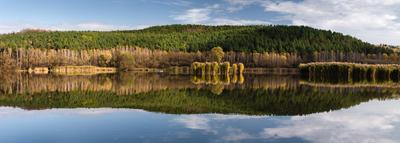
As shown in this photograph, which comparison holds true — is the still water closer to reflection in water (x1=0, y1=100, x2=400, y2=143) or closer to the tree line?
reflection in water (x1=0, y1=100, x2=400, y2=143)

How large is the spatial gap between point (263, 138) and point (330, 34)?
167809mm

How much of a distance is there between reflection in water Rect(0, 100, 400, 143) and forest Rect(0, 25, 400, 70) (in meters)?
117

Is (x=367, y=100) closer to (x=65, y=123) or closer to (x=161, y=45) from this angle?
(x=65, y=123)

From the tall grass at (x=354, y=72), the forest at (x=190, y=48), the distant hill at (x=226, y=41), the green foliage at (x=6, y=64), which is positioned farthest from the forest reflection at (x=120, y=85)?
the distant hill at (x=226, y=41)

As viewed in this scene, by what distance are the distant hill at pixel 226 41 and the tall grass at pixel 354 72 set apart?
6841 centimetres

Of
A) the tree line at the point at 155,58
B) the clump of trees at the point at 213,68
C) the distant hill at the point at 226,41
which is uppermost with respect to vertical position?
the distant hill at the point at 226,41

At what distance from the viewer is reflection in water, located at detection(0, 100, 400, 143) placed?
658 inches

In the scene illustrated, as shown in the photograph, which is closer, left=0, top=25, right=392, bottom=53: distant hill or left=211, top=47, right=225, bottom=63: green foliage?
left=211, top=47, right=225, bottom=63: green foliage

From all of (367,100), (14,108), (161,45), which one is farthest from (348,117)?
(161,45)

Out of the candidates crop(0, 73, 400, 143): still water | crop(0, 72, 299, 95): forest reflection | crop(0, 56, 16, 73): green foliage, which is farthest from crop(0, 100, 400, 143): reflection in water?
crop(0, 56, 16, 73): green foliage

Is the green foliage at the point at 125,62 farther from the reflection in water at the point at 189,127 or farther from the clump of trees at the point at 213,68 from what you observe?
the reflection in water at the point at 189,127

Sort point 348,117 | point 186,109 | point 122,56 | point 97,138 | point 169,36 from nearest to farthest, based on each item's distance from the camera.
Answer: point 97,138 < point 348,117 < point 186,109 < point 122,56 < point 169,36

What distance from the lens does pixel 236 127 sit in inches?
755

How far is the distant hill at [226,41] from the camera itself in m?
164
